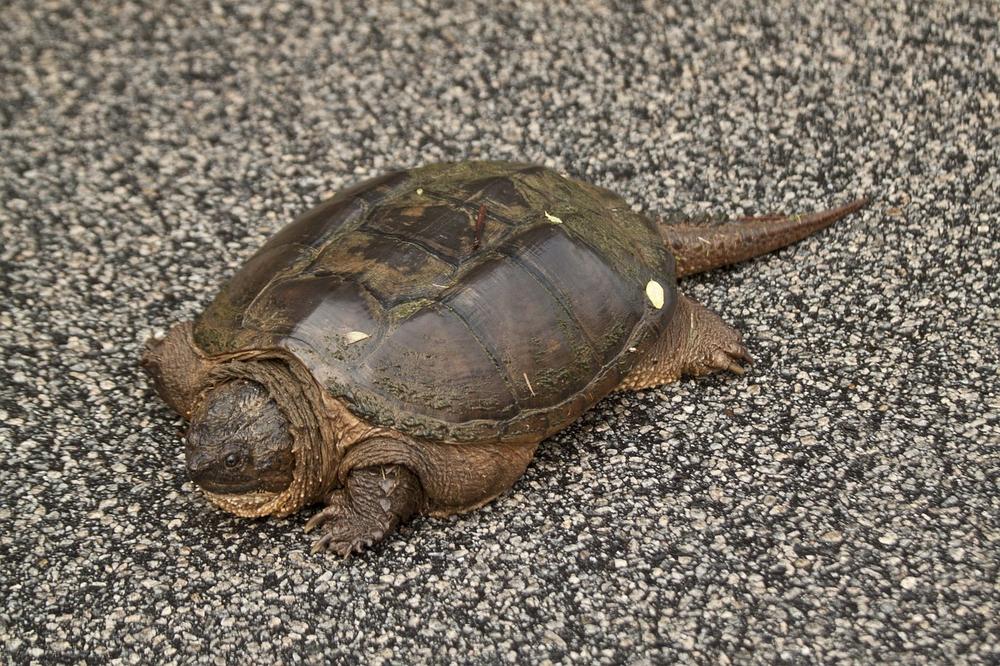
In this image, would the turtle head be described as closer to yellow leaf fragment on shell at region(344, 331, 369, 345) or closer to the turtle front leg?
the turtle front leg

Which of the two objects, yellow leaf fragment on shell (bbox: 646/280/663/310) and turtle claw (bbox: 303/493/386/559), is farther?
yellow leaf fragment on shell (bbox: 646/280/663/310)

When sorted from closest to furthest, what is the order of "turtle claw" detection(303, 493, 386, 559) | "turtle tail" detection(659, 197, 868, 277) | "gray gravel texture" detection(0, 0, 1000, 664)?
"gray gravel texture" detection(0, 0, 1000, 664) < "turtle claw" detection(303, 493, 386, 559) < "turtle tail" detection(659, 197, 868, 277)

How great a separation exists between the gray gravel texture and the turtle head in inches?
11.1

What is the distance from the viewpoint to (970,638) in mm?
3453

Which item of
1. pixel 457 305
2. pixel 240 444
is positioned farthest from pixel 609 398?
pixel 240 444

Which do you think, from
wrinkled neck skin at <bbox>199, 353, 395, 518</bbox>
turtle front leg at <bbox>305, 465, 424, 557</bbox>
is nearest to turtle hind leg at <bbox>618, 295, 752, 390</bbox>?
turtle front leg at <bbox>305, 465, 424, 557</bbox>

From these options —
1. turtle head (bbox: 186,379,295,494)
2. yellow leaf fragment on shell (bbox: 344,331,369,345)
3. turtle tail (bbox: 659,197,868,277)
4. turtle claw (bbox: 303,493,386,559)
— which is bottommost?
turtle claw (bbox: 303,493,386,559)

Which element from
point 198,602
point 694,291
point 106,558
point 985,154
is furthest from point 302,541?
point 985,154

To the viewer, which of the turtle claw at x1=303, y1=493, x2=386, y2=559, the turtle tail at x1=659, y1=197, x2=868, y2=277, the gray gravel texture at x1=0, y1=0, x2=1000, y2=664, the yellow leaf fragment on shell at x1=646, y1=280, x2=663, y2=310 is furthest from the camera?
the turtle tail at x1=659, y1=197, x2=868, y2=277

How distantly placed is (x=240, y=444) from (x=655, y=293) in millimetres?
1771

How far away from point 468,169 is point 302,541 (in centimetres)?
181

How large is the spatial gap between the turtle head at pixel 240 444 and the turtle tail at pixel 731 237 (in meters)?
2.06

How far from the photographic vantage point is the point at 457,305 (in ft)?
12.9

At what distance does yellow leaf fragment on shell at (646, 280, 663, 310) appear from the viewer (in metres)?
4.35
